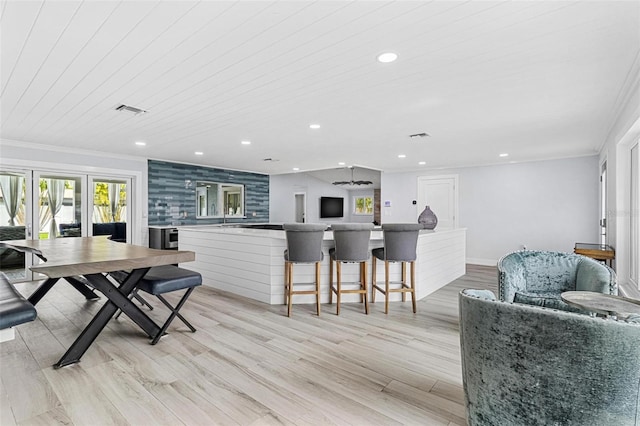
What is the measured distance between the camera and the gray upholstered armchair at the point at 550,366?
1.22 meters

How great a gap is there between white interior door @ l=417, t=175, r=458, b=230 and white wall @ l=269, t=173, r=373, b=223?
396cm

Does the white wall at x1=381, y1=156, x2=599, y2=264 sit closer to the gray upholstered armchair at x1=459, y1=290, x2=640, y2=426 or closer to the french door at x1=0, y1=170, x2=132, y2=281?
the gray upholstered armchair at x1=459, y1=290, x2=640, y2=426

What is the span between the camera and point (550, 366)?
51.8 inches

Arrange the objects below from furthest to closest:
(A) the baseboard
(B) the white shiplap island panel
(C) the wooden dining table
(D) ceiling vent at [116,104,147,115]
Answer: (A) the baseboard
(B) the white shiplap island panel
(D) ceiling vent at [116,104,147,115]
(C) the wooden dining table

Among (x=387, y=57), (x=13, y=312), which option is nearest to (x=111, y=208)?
(x=13, y=312)

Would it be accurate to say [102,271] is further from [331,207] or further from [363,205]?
[363,205]

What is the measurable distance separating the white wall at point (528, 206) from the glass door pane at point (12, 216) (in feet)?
25.7

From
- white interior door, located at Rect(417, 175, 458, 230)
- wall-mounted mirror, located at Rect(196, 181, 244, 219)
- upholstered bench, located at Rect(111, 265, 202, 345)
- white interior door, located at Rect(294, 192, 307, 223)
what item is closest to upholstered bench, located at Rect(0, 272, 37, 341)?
upholstered bench, located at Rect(111, 265, 202, 345)

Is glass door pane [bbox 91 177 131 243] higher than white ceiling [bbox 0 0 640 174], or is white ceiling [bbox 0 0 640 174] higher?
white ceiling [bbox 0 0 640 174]

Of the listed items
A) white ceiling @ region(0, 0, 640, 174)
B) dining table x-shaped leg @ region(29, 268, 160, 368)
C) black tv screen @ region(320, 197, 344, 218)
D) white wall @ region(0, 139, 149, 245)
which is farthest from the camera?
black tv screen @ region(320, 197, 344, 218)

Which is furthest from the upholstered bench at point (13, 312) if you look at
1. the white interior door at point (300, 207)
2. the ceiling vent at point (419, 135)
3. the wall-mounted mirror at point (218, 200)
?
the white interior door at point (300, 207)

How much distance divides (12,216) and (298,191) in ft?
22.4

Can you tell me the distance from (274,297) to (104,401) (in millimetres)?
2142

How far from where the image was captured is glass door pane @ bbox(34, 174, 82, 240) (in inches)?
213
